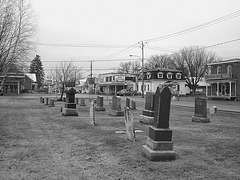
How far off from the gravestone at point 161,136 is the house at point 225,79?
39852 millimetres

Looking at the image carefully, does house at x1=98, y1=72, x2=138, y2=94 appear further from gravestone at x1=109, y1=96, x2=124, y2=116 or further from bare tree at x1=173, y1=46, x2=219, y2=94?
gravestone at x1=109, y1=96, x2=124, y2=116

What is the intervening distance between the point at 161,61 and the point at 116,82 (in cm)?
1777

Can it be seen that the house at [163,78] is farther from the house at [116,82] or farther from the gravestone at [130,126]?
the gravestone at [130,126]

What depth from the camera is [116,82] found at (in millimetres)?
73375

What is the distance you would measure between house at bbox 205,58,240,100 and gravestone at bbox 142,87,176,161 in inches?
1569

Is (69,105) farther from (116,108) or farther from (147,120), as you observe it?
(147,120)

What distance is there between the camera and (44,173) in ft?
18.5

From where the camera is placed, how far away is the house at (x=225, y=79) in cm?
4375

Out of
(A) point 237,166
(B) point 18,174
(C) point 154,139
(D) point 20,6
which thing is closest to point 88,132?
(C) point 154,139

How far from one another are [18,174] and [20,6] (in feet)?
76.5

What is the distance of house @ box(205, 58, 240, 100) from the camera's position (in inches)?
1722

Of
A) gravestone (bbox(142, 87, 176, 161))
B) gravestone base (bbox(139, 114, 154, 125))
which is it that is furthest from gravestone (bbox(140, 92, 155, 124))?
gravestone (bbox(142, 87, 176, 161))

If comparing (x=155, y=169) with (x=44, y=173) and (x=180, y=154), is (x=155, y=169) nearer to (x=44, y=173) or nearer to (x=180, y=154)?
(x=180, y=154)

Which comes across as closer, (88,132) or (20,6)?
(88,132)
